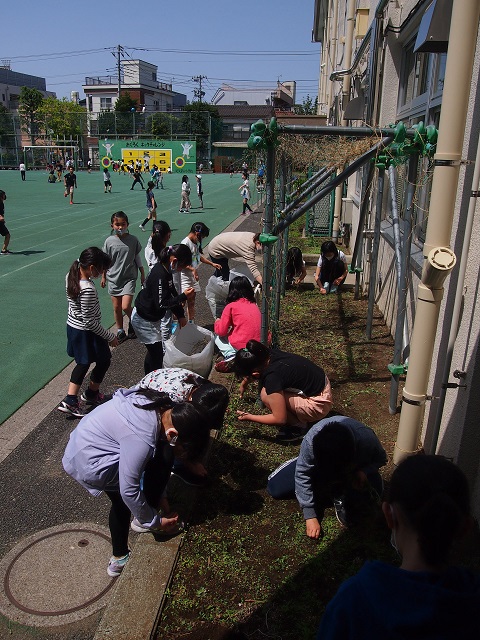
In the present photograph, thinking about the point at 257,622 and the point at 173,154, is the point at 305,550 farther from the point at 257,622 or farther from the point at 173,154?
the point at 173,154


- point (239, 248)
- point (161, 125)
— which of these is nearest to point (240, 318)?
point (239, 248)

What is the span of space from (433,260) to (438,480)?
184 cm

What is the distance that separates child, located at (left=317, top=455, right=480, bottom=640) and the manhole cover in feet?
6.59

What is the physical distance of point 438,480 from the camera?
1.41 metres

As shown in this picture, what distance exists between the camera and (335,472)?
2.92m

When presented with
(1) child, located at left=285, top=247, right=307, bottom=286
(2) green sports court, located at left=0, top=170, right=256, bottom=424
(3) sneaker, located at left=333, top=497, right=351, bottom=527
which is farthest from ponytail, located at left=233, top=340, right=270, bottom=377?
(1) child, located at left=285, top=247, right=307, bottom=286

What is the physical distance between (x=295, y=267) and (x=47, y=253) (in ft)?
21.6

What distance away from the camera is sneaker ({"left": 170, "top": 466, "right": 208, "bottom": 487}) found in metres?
3.62

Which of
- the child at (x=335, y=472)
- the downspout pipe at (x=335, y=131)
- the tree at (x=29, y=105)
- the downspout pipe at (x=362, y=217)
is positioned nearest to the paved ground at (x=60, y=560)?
the child at (x=335, y=472)

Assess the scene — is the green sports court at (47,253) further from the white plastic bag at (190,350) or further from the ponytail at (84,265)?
the white plastic bag at (190,350)

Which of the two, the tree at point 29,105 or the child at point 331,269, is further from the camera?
the tree at point 29,105

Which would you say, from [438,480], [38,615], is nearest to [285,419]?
[38,615]

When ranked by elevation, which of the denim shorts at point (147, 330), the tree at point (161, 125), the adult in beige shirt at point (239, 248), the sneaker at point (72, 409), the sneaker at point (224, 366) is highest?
the tree at point (161, 125)

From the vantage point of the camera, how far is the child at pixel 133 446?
8.61 ft
